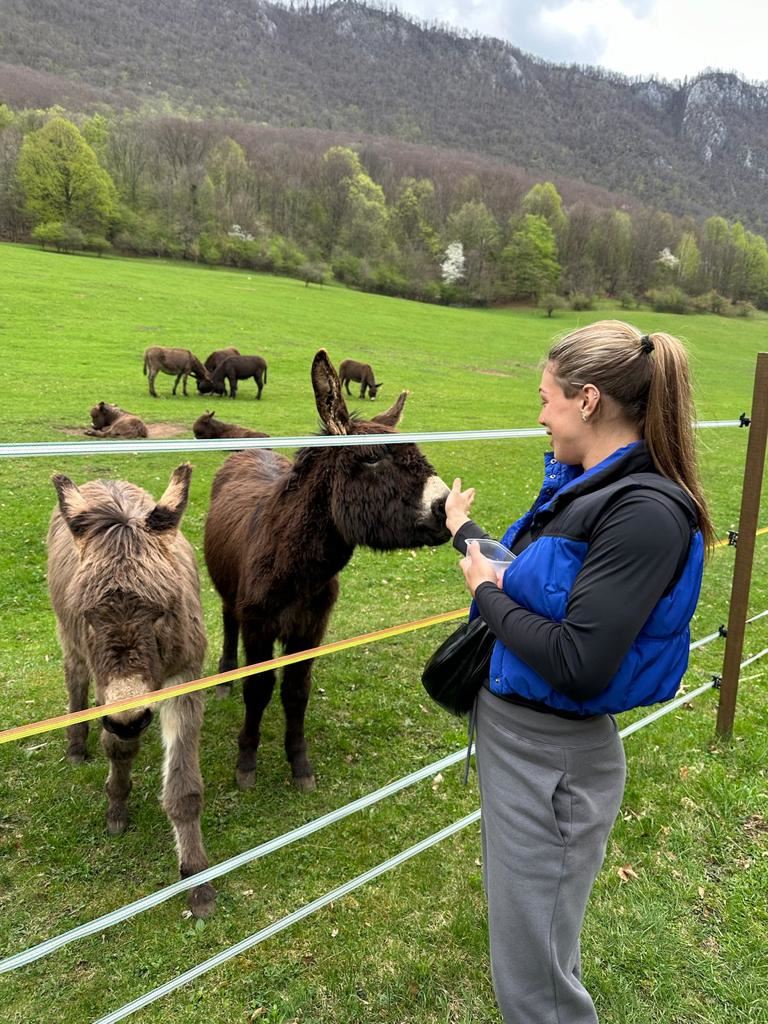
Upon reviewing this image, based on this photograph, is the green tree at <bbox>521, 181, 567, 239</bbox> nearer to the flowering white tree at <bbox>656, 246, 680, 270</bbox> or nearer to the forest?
the forest

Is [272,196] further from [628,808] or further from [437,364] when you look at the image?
[628,808]

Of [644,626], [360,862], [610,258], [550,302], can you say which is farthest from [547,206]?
[644,626]

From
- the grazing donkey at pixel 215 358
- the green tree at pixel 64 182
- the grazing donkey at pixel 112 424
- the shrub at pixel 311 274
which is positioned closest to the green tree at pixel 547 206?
the shrub at pixel 311 274

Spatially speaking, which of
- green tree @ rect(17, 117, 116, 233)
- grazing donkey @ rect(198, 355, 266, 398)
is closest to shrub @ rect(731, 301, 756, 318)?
green tree @ rect(17, 117, 116, 233)

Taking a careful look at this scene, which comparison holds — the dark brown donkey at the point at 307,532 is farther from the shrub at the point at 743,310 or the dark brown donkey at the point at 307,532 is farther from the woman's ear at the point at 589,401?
the shrub at the point at 743,310

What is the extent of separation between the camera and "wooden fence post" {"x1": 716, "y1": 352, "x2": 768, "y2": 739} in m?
3.66

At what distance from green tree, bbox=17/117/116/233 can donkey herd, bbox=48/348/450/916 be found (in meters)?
64.1

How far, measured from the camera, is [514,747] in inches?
72.4

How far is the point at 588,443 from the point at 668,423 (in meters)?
0.23

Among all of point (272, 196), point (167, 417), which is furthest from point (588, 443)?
point (272, 196)

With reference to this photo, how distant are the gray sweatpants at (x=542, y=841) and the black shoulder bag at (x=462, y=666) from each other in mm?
96

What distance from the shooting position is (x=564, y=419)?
1829 millimetres

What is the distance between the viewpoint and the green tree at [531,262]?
68812 millimetres

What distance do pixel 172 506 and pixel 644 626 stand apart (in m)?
2.55
